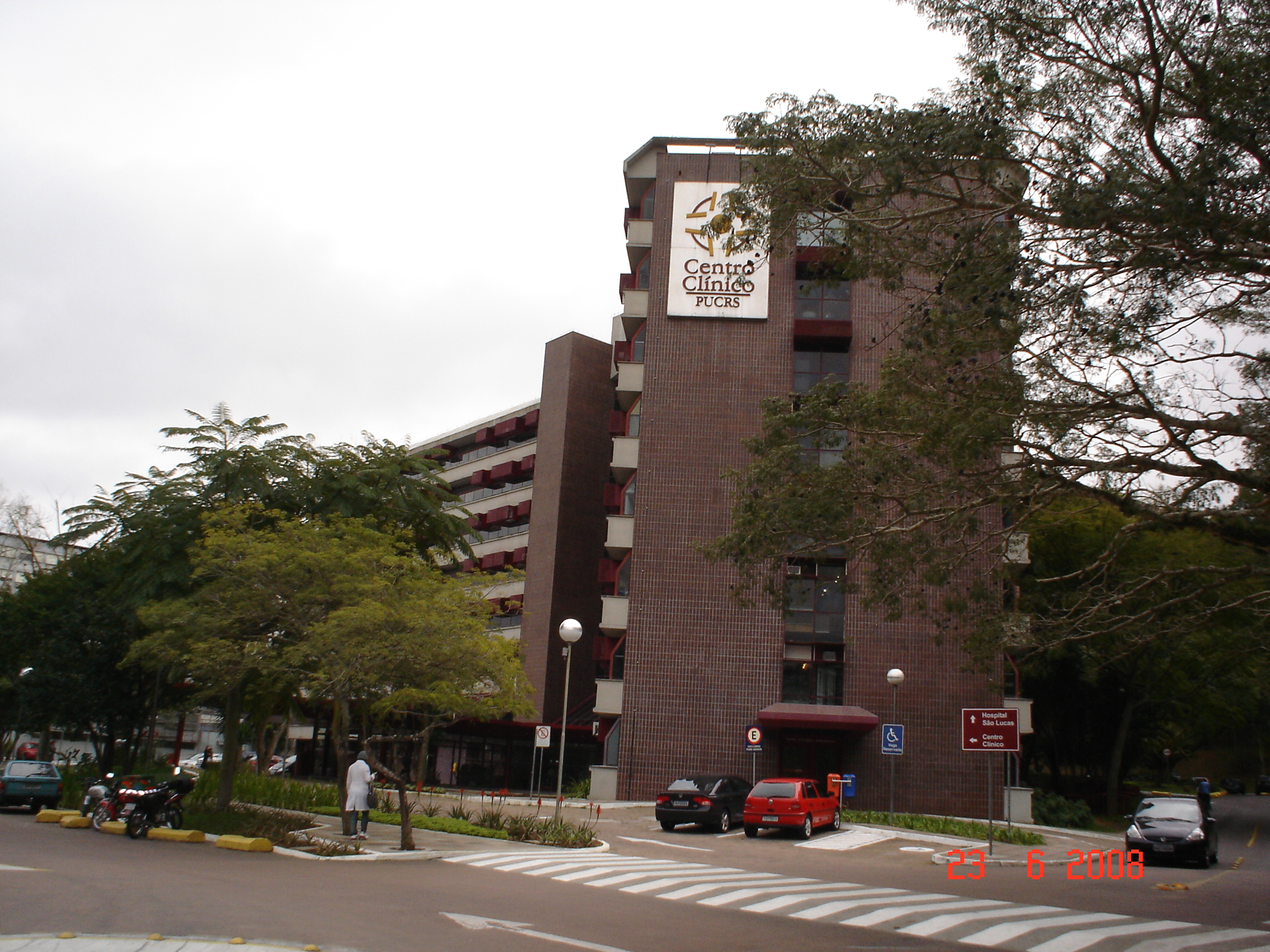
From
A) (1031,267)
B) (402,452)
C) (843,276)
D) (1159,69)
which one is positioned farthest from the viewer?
(402,452)

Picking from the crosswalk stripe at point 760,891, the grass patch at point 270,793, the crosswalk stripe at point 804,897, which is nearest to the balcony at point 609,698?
the grass patch at point 270,793

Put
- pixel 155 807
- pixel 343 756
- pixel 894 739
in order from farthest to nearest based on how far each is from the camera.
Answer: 1. pixel 894 739
2. pixel 343 756
3. pixel 155 807

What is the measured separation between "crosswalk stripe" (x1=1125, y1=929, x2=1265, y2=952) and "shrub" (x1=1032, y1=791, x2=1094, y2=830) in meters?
22.1

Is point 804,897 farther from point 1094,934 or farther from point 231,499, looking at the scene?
point 231,499

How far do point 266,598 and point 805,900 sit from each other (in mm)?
12920

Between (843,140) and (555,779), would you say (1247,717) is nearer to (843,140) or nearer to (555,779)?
(555,779)

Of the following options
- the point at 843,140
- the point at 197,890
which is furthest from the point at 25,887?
the point at 843,140

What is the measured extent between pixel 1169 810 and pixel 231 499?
23492 millimetres

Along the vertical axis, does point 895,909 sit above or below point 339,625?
below

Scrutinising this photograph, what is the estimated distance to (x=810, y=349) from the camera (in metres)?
36.3

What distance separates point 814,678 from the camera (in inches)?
1305

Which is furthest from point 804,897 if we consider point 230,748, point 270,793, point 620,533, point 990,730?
point 620,533

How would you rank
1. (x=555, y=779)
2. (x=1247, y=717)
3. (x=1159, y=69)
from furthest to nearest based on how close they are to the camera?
(x=1247, y=717), (x=555, y=779), (x=1159, y=69)

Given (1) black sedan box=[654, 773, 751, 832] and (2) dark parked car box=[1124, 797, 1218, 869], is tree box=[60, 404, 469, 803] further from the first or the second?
(2) dark parked car box=[1124, 797, 1218, 869]
